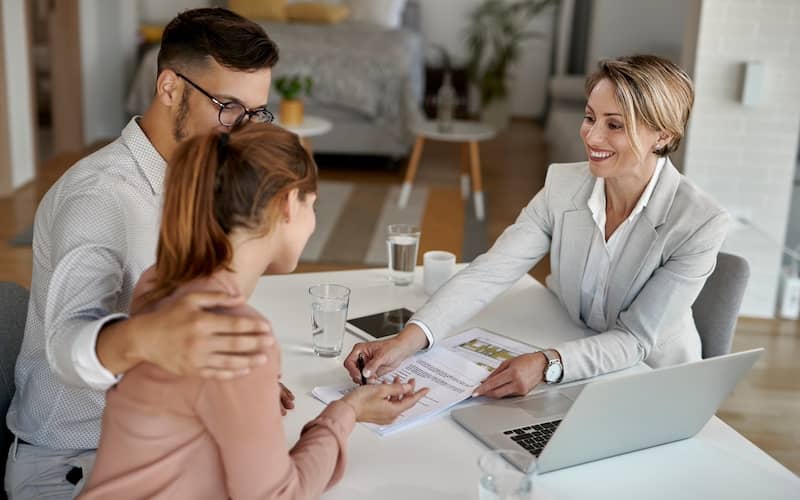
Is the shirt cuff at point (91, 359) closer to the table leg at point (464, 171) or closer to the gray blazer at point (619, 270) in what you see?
the gray blazer at point (619, 270)

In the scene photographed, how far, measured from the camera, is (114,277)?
142 cm

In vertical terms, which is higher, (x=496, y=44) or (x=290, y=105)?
(x=496, y=44)

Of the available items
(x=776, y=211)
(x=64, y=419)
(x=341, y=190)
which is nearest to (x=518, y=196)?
(x=341, y=190)

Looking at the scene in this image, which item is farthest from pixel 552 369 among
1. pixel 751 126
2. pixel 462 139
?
pixel 462 139

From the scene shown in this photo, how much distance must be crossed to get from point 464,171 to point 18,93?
266 cm

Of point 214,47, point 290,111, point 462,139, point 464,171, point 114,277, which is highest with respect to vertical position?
point 214,47

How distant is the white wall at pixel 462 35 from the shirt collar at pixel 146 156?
6802 millimetres

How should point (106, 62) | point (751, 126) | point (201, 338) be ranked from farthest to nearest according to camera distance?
point (106, 62) < point (751, 126) < point (201, 338)

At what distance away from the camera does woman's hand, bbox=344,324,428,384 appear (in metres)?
1.59

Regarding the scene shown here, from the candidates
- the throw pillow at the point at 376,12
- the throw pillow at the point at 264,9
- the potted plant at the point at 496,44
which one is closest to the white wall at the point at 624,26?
the potted plant at the point at 496,44

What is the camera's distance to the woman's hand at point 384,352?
1.59m

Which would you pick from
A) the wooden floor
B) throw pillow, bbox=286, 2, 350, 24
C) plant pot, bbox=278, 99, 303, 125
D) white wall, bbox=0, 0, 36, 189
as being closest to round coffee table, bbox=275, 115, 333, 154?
plant pot, bbox=278, 99, 303, 125

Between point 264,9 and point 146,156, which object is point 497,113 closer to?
point 264,9

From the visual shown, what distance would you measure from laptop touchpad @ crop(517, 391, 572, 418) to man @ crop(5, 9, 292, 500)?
22.5 inches
